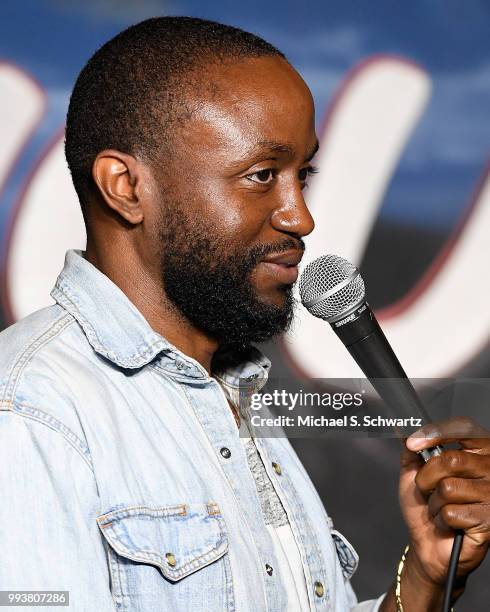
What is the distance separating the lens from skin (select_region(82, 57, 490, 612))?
3.75 ft

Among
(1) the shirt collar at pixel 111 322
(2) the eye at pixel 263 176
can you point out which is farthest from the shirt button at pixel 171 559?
(2) the eye at pixel 263 176

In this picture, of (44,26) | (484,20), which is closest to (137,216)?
(44,26)

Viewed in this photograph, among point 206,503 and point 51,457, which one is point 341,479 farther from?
point 51,457

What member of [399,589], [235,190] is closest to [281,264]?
[235,190]

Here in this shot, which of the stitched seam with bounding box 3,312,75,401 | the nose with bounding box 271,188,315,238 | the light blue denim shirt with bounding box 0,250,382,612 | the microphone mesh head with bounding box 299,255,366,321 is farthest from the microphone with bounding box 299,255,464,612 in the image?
the stitched seam with bounding box 3,312,75,401

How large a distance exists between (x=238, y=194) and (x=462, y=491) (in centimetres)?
46

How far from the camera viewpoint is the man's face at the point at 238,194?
114cm

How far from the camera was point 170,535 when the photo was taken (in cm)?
100

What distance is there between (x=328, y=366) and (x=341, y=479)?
0.99 feet

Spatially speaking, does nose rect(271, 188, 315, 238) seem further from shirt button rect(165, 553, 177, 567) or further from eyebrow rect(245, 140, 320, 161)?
→ shirt button rect(165, 553, 177, 567)

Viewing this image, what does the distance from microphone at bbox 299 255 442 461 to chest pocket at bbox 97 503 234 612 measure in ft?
0.81

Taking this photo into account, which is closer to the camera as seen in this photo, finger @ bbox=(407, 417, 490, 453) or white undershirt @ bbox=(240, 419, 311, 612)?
finger @ bbox=(407, 417, 490, 453)

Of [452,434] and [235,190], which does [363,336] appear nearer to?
[452,434]

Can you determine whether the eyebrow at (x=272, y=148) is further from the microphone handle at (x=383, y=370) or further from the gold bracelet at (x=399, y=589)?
the gold bracelet at (x=399, y=589)
